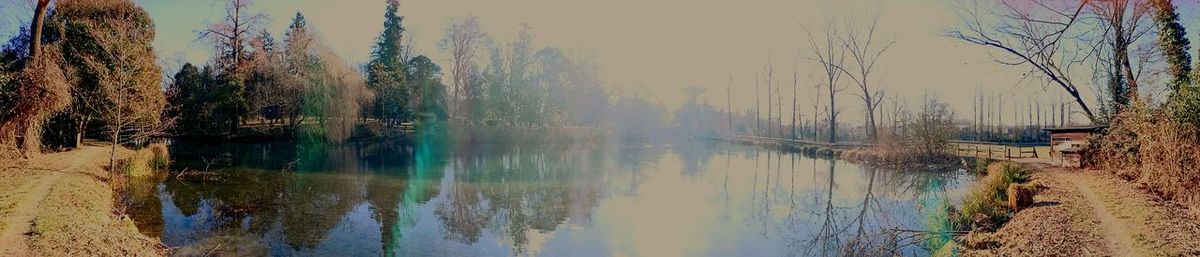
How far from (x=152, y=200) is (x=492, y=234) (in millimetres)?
7893

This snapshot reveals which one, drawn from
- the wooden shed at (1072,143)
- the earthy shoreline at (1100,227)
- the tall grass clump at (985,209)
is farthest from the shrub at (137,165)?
the wooden shed at (1072,143)

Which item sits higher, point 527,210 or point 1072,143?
point 1072,143

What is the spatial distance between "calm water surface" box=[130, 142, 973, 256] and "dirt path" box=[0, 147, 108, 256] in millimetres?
1435

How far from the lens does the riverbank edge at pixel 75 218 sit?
622 centimetres

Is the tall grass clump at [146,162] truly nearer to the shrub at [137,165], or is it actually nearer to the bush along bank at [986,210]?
the shrub at [137,165]

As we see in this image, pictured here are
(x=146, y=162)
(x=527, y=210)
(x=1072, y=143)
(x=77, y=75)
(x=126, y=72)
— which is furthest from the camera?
(x=77, y=75)

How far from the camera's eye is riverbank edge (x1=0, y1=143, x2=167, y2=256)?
20.4ft

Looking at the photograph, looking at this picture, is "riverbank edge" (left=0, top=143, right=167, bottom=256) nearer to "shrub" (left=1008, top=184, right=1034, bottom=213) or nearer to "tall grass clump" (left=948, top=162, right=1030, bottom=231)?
"tall grass clump" (left=948, top=162, right=1030, bottom=231)

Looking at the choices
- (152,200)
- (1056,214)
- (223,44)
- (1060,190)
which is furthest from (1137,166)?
(223,44)

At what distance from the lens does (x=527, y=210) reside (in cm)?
1206

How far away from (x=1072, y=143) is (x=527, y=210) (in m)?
15.5

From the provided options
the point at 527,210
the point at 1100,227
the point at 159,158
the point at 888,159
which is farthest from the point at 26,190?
the point at 888,159

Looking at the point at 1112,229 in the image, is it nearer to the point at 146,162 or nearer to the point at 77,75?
the point at 146,162

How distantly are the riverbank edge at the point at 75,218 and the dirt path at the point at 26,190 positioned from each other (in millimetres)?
11
